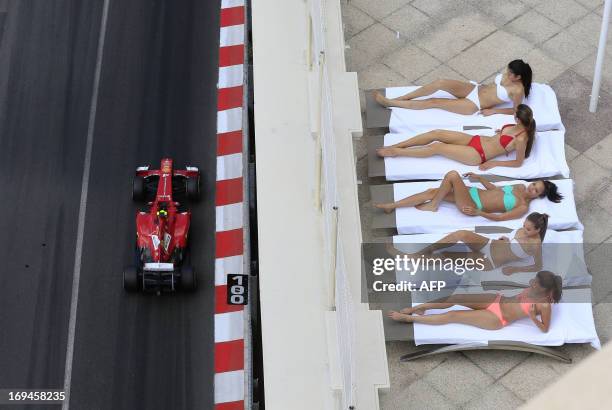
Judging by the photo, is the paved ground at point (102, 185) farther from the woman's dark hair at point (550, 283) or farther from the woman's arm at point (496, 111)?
the woman's dark hair at point (550, 283)

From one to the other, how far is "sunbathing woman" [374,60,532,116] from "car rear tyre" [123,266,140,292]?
426 centimetres

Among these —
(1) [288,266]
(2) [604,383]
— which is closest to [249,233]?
(1) [288,266]

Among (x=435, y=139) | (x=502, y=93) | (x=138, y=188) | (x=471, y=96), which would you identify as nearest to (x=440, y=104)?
(x=471, y=96)

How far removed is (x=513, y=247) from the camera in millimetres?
7969

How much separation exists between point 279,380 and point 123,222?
635 centimetres

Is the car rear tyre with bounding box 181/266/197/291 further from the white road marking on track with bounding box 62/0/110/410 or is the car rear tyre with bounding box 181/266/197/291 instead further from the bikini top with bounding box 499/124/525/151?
the bikini top with bounding box 499/124/525/151

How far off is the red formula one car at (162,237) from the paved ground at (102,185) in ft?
1.20

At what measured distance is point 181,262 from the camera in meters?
12.6

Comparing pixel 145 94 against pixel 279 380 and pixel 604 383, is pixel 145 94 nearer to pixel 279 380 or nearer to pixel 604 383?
pixel 279 380

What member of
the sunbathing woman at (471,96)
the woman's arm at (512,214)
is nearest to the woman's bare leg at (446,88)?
the sunbathing woman at (471,96)

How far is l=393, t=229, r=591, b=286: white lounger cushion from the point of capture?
25.7 ft

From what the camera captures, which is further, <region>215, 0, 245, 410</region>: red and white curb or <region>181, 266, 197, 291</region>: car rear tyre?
<region>181, 266, 197, 291</region>: car rear tyre

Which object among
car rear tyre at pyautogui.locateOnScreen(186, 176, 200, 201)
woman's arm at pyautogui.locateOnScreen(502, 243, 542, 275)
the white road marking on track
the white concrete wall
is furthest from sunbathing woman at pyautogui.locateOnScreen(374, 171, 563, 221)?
the white road marking on track

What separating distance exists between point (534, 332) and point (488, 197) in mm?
1389
